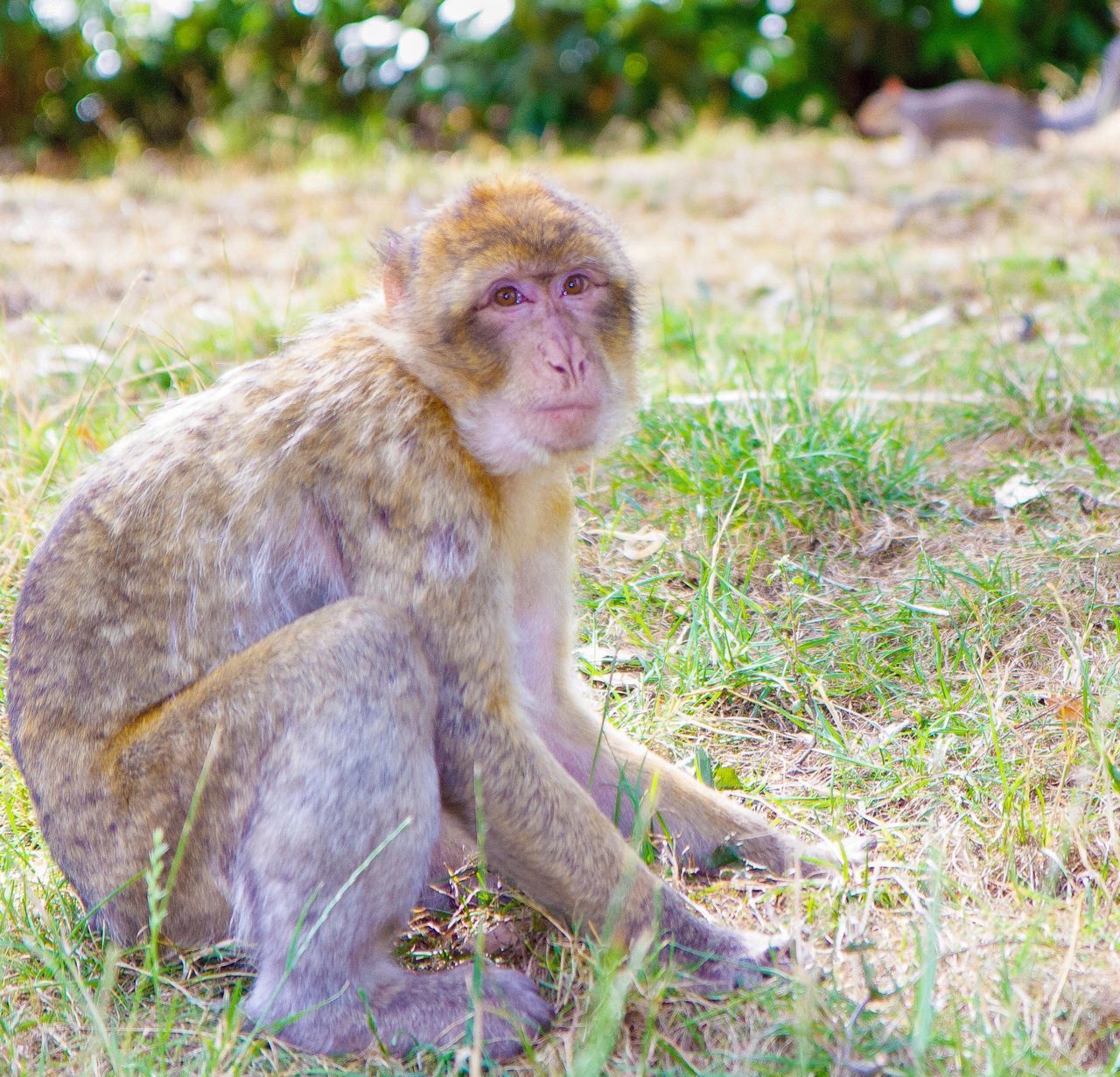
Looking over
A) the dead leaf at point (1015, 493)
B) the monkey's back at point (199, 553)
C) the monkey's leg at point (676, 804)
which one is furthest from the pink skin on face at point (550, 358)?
the dead leaf at point (1015, 493)

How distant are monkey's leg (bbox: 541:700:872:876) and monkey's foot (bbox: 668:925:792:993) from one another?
27cm

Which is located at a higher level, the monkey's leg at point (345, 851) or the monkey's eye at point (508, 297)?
the monkey's eye at point (508, 297)

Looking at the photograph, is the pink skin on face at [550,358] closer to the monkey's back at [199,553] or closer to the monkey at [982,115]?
the monkey's back at [199,553]

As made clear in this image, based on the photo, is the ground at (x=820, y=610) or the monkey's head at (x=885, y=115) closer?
the ground at (x=820, y=610)

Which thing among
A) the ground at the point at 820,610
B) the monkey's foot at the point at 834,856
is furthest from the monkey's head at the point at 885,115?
the monkey's foot at the point at 834,856

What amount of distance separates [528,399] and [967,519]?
1889 millimetres

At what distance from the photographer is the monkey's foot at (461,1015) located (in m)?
2.60

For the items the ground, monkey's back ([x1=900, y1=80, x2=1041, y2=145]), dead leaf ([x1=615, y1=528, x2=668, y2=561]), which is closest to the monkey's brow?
the ground

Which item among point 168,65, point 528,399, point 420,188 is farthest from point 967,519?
point 168,65

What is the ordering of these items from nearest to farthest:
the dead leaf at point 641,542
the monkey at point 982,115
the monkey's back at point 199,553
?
the monkey's back at point 199,553, the dead leaf at point 641,542, the monkey at point 982,115

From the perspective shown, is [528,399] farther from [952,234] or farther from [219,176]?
[219,176]

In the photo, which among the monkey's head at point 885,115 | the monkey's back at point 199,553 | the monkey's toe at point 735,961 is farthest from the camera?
the monkey's head at point 885,115

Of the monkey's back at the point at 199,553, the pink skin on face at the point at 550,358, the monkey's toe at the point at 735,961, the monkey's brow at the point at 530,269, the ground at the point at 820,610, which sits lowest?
the monkey's toe at the point at 735,961

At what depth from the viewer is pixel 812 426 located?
4.46 m
